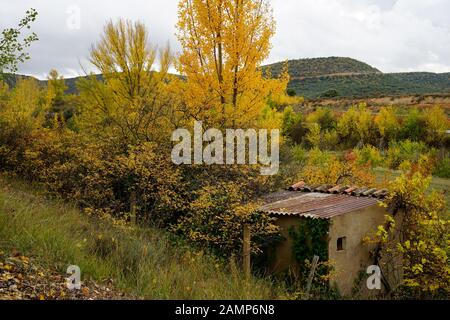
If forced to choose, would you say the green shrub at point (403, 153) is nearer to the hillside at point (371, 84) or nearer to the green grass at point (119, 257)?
the green grass at point (119, 257)

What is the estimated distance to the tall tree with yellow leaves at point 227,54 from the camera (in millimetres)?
12461

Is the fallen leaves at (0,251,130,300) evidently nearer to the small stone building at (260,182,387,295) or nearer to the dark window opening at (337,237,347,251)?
the small stone building at (260,182,387,295)

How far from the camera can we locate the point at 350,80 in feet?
237

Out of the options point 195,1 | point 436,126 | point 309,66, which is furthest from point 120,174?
point 309,66

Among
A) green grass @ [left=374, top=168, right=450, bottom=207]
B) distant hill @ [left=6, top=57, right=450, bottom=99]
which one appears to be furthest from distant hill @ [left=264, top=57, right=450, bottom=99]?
green grass @ [left=374, top=168, right=450, bottom=207]

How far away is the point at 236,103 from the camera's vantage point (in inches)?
509

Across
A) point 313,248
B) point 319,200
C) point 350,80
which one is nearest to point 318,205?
Answer: point 319,200

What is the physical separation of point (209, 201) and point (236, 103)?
4.19 meters

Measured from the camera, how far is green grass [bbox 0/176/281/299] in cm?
643

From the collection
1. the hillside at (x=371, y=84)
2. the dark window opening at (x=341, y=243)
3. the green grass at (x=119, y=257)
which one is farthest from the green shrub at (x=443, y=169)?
the hillside at (x=371, y=84)

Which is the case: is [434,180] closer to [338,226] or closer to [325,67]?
[338,226]

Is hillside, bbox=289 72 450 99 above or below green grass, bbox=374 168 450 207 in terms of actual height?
above

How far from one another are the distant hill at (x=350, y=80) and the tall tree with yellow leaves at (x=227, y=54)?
163ft

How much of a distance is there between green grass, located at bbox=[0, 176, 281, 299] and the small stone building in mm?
1433
